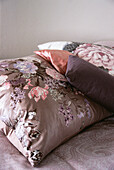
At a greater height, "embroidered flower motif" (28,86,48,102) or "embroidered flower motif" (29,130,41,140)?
"embroidered flower motif" (28,86,48,102)

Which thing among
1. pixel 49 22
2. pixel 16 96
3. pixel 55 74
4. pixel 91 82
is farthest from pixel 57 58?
pixel 49 22

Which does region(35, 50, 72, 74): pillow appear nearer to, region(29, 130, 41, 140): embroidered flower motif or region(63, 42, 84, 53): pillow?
region(63, 42, 84, 53): pillow

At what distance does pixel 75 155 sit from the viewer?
26.7 inches

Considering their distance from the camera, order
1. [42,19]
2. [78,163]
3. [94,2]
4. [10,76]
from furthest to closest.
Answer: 1. [94,2]
2. [42,19]
3. [10,76]
4. [78,163]

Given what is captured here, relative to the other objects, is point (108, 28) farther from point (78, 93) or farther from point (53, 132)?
point (53, 132)

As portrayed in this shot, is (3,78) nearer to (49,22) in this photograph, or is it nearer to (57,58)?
(57,58)

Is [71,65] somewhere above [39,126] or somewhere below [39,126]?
above

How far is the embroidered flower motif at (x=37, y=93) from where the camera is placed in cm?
71

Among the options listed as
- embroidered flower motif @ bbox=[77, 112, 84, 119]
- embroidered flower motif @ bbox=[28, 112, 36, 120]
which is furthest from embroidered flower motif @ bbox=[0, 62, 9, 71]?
embroidered flower motif @ bbox=[77, 112, 84, 119]

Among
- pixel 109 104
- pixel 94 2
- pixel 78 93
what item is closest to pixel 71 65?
pixel 78 93

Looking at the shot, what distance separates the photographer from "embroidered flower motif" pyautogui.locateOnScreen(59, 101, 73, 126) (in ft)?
2.39

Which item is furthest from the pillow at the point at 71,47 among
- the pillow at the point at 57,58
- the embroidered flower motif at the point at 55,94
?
the embroidered flower motif at the point at 55,94

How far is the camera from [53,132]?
67cm

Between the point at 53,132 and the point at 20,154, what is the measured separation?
14cm
